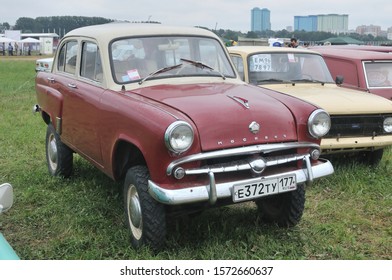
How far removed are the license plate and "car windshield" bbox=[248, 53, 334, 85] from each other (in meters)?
2.99

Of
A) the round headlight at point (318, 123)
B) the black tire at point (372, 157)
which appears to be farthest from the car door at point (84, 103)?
the black tire at point (372, 157)

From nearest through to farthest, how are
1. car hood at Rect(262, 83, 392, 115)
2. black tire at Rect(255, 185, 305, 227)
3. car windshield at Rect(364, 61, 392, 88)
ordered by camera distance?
black tire at Rect(255, 185, 305, 227) < car hood at Rect(262, 83, 392, 115) < car windshield at Rect(364, 61, 392, 88)

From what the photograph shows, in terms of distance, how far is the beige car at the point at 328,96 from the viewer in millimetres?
5492

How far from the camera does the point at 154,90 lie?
4027 millimetres

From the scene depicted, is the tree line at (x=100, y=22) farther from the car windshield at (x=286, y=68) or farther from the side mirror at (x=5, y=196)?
the side mirror at (x=5, y=196)

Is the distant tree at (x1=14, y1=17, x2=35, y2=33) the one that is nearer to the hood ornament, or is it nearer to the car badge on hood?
the car badge on hood

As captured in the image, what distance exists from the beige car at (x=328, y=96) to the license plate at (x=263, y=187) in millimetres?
2030

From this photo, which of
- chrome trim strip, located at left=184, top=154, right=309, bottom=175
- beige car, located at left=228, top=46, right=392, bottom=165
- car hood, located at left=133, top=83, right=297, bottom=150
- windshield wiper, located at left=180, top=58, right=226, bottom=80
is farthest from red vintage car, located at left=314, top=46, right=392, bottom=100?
chrome trim strip, located at left=184, top=154, right=309, bottom=175

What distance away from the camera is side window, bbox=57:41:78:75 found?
519 centimetres

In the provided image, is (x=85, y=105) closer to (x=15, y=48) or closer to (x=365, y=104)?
(x=365, y=104)

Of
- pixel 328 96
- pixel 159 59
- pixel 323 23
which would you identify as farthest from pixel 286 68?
pixel 323 23

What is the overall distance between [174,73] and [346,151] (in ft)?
8.02

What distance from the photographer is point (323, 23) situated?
35312mm

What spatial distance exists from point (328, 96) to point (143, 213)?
3219 mm
